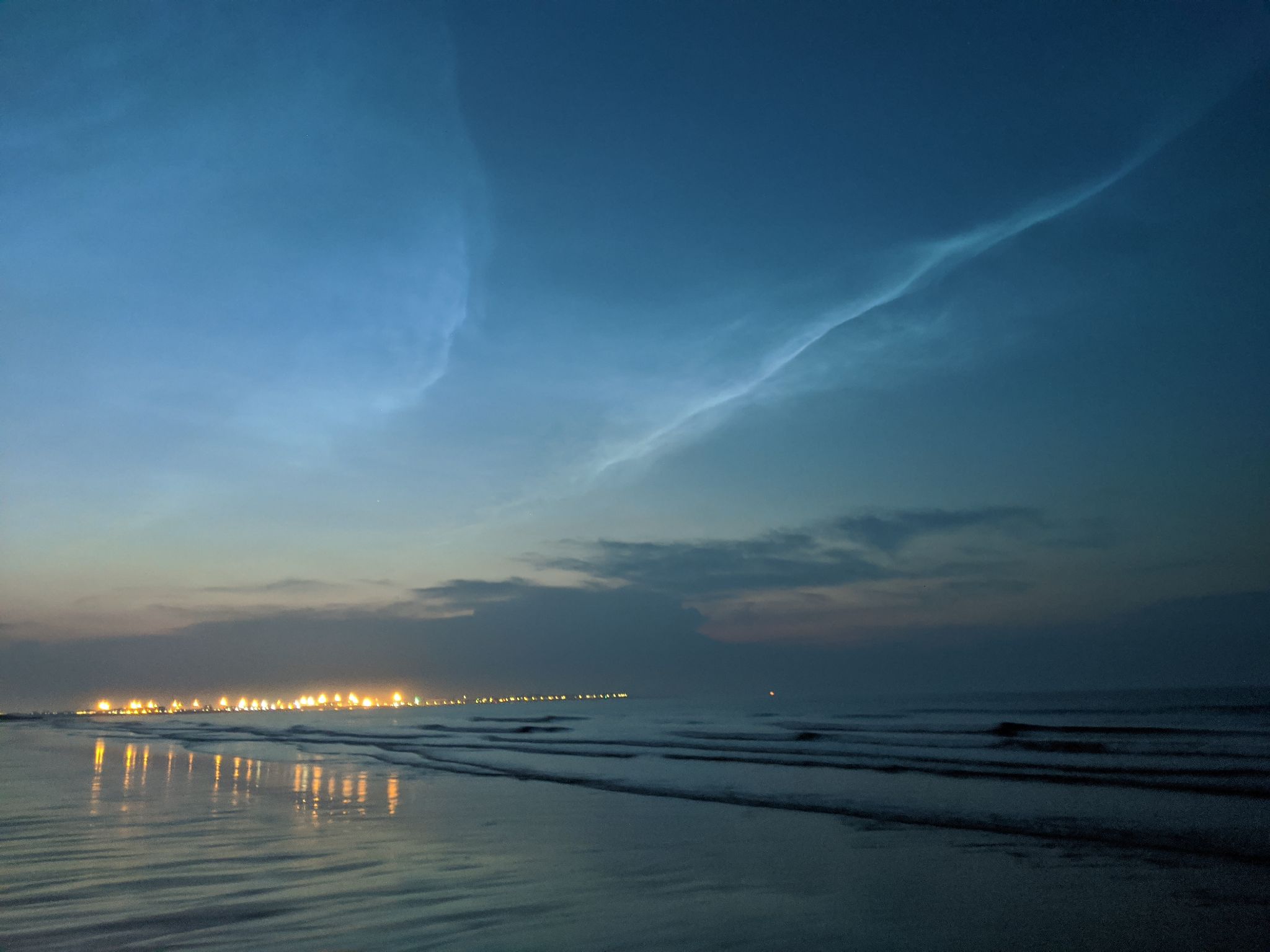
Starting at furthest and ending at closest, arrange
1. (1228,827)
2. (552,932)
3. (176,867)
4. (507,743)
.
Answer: (507,743)
(1228,827)
(176,867)
(552,932)

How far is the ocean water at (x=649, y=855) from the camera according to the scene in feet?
22.6

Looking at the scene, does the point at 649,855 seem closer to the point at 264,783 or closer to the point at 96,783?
the point at 264,783

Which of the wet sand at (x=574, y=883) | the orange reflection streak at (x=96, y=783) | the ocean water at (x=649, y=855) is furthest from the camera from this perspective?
the orange reflection streak at (x=96, y=783)

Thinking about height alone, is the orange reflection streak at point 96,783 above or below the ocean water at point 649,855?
above

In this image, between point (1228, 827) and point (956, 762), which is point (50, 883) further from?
point (956, 762)

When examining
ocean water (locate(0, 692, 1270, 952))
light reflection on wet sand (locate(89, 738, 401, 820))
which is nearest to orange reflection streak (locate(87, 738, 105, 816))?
light reflection on wet sand (locate(89, 738, 401, 820))

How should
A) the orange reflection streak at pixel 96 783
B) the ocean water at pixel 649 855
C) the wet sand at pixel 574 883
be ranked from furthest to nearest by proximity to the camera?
1. the orange reflection streak at pixel 96 783
2. the ocean water at pixel 649 855
3. the wet sand at pixel 574 883

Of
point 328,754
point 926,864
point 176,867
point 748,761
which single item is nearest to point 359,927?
point 176,867

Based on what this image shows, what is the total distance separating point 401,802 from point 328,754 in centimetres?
1758

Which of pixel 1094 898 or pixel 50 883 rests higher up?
pixel 50 883

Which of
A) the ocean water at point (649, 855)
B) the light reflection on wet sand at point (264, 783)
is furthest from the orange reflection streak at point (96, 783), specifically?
the ocean water at point (649, 855)

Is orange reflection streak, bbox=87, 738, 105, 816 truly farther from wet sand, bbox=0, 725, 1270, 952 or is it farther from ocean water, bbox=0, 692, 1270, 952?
wet sand, bbox=0, 725, 1270, 952

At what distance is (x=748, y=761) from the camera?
24.8m

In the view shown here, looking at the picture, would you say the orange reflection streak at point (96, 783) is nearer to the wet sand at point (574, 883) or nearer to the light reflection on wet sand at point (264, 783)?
the light reflection on wet sand at point (264, 783)
